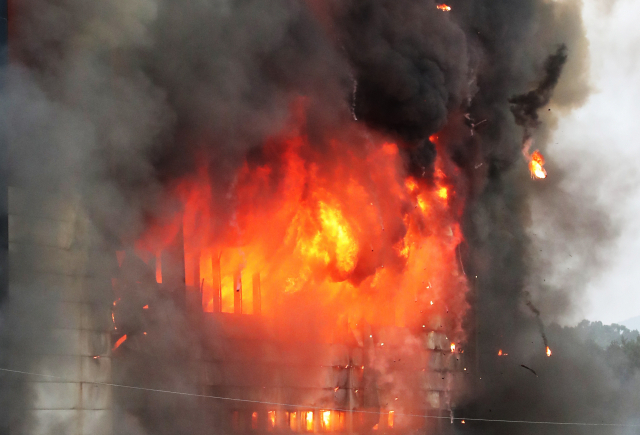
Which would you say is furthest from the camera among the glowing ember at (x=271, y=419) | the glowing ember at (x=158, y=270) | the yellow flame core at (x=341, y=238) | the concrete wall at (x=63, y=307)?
the yellow flame core at (x=341, y=238)

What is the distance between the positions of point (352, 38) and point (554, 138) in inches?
516

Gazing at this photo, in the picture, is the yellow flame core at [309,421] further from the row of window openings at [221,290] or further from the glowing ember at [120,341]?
the glowing ember at [120,341]

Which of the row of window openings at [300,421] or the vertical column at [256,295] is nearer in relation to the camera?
the row of window openings at [300,421]

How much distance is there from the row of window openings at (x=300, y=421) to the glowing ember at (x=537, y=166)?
14400mm

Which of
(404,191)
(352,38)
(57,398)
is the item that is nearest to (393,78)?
(352,38)

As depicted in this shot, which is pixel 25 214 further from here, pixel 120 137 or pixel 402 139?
pixel 402 139

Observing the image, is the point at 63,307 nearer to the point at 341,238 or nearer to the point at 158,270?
the point at 158,270

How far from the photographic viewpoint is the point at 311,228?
23.8m

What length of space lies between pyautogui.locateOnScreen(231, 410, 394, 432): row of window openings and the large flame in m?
3.13

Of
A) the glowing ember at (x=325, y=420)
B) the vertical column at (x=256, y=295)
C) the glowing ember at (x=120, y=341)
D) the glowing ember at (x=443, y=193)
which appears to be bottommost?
the glowing ember at (x=325, y=420)

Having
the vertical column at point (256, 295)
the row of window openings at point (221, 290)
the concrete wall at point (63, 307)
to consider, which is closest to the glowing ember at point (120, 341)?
the concrete wall at point (63, 307)

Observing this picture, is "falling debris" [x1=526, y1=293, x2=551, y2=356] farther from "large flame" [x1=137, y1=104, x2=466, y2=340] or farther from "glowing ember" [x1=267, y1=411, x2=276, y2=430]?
"glowing ember" [x1=267, y1=411, x2=276, y2=430]

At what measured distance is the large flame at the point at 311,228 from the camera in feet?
71.1

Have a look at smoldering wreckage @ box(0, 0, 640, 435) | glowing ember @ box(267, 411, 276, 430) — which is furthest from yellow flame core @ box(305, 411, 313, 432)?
glowing ember @ box(267, 411, 276, 430)
